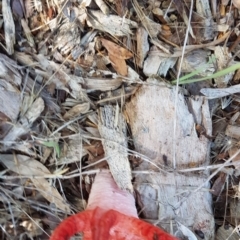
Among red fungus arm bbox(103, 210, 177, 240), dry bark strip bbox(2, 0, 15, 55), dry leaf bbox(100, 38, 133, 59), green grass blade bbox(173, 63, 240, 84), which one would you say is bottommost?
red fungus arm bbox(103, 210, 177, 240)

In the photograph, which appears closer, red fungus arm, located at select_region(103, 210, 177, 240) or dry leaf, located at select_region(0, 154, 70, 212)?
red fungus arm, located at select_region(103, 210, 177, 240)

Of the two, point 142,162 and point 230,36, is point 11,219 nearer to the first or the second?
point 142,162

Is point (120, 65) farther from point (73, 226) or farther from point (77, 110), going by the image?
point (73, 226)

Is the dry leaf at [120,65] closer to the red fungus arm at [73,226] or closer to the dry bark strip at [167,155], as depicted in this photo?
the dry bark strip at [167,155]

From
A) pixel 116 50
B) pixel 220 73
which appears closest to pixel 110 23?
pixel 116 50

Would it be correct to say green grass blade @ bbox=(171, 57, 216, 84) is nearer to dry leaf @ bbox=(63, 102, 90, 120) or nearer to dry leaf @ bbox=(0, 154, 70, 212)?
dry leaf @ bbox=(63, 102, 90, 120)

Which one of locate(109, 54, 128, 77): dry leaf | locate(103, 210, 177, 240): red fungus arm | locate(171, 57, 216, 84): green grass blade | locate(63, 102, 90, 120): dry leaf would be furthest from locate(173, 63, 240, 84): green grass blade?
locate(103, 210, 177, 240): red fungus arm

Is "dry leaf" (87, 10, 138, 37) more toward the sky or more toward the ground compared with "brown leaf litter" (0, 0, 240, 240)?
more toward the sky
